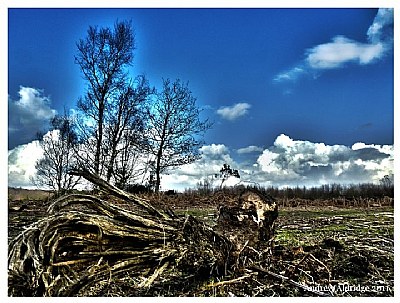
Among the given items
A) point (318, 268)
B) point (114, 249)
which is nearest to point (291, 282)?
point (318, 268)

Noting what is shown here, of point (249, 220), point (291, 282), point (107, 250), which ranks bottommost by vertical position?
point (291, 282)

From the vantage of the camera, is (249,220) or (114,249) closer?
(114,249)

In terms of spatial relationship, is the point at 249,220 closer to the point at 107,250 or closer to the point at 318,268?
the point at 318,268

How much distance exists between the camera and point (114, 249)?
347 centimetres

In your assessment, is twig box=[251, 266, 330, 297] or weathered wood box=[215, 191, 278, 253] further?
weathered wood box=[215, 191, 278, 253]

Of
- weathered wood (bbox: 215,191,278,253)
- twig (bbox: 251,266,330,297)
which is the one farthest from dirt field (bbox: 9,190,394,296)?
weathered wood (bbox: 215,191,278,253)

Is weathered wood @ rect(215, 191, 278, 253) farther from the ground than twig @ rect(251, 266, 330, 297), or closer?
farther from the ground

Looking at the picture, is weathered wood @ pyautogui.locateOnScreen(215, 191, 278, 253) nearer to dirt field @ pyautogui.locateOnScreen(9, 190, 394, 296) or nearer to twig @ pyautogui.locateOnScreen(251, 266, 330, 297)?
dirt field @ pyautogui.locateOnScreen(9, 190, 394, 296)

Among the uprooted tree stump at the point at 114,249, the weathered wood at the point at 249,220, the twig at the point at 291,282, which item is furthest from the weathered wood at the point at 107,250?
the twig at the point at 291,282

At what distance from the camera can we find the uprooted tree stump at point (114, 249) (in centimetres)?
329

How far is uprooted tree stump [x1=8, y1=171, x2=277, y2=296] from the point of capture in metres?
3.29

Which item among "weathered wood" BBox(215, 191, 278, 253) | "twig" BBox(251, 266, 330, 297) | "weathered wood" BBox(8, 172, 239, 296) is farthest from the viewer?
"weathered wood" BBox(215, 191, 278, 253)
